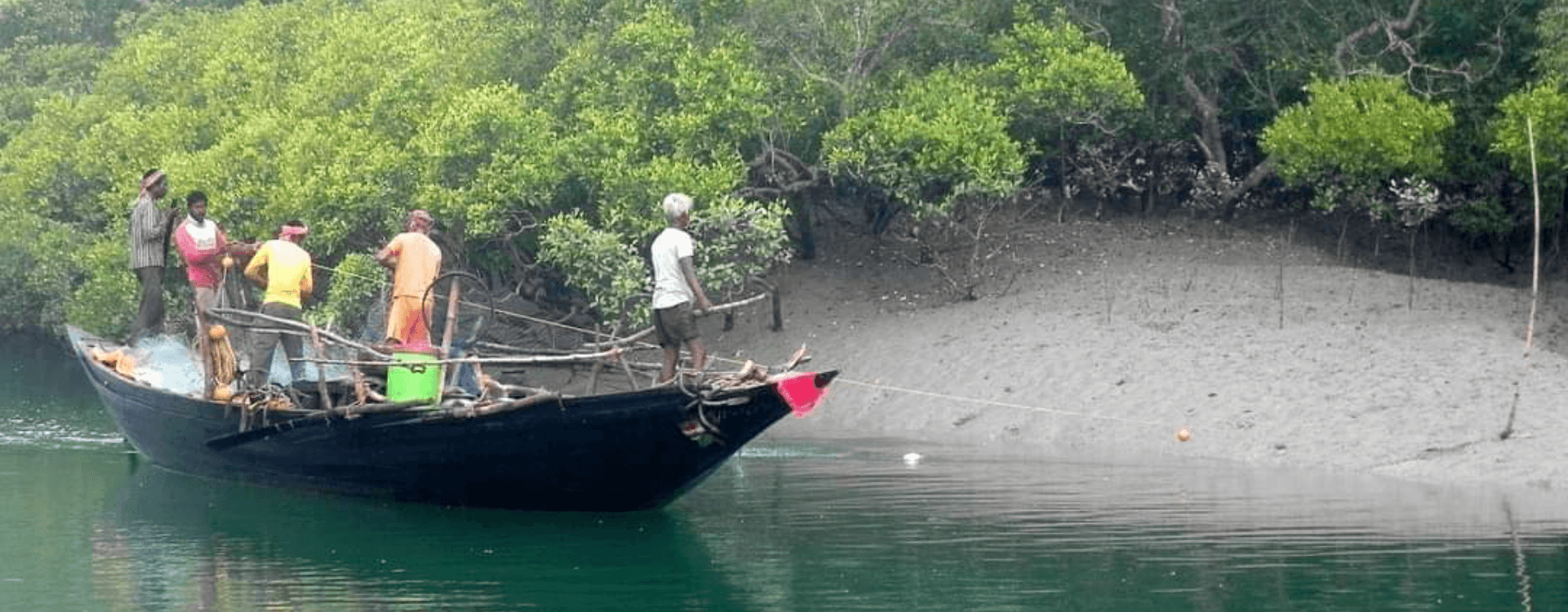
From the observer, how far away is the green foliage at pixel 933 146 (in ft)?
74.7

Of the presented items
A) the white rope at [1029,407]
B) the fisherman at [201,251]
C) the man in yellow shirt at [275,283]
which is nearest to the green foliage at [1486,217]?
the white rope at [1029,407]

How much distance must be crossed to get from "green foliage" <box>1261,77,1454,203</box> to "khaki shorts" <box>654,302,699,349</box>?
9527mm

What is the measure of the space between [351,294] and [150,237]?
466 centimetres

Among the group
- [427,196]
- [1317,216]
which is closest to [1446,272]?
[1317,216]

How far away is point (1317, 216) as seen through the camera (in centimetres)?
2667

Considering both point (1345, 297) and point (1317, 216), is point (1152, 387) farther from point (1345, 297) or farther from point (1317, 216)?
point (1317, 216)

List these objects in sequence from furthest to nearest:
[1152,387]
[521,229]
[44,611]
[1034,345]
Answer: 1. [521,229]
2. [1034,345]
3. [1152,387]
4. [44,611]

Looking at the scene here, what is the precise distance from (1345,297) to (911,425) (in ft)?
15.5

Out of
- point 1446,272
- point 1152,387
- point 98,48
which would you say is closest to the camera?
point 1152,387

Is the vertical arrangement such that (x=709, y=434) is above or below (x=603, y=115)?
below

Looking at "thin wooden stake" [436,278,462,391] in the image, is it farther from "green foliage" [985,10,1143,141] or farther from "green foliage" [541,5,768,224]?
"green foliage" [985,10,1143,141]

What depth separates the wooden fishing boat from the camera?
14617mm

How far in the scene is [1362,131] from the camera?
73.5 ft

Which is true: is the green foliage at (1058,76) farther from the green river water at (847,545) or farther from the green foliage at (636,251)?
the green river water at (847,545)
